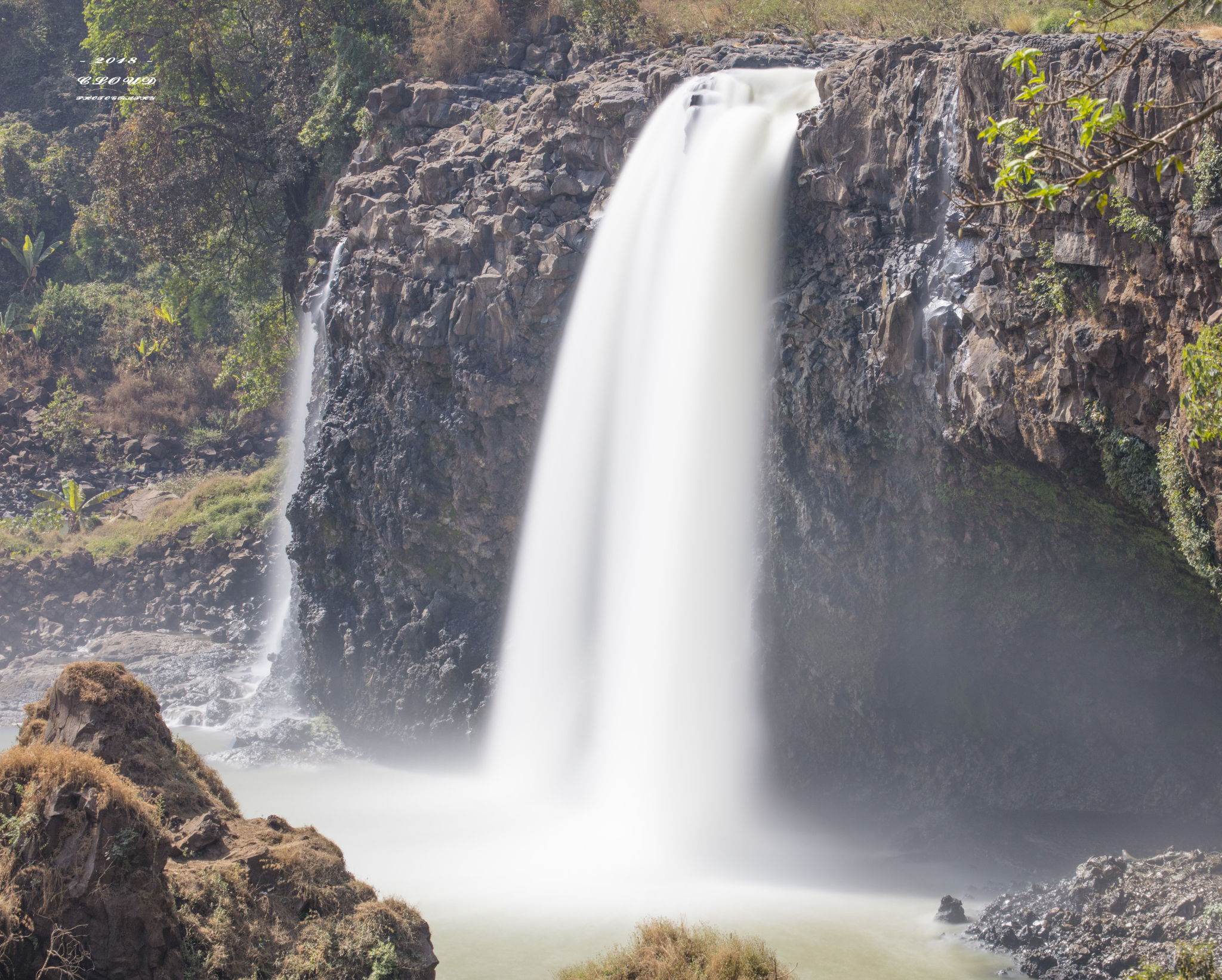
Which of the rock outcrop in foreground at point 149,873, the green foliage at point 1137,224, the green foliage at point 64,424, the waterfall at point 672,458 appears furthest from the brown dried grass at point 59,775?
the green foliage at point 64,424

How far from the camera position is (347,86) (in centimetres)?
2664

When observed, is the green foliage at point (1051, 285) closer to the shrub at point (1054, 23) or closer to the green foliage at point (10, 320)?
the shrub at point (1054, 23)

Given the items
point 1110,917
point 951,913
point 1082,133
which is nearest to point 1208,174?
point 1082,133

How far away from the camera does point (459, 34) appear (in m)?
24.5

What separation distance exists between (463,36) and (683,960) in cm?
2169

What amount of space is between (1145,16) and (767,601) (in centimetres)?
1175

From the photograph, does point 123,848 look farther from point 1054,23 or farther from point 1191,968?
point 1054,23

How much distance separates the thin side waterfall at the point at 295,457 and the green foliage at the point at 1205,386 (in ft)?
59.2

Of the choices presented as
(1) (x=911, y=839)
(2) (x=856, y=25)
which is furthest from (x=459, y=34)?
(1) (x=911, y=839)

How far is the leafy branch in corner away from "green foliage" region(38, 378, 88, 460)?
31562 mm

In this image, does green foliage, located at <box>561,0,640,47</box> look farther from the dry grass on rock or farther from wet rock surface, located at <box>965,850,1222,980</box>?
the dry grass on rock

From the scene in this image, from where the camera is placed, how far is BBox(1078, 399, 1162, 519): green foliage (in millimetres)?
12133

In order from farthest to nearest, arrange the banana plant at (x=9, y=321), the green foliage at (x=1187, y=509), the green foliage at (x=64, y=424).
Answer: the banana plant at (x=9, y=321) → the green foliage at (x=64, y=424) → the green foliage at (x=1187, y=509)

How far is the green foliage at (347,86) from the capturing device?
26578 mm
